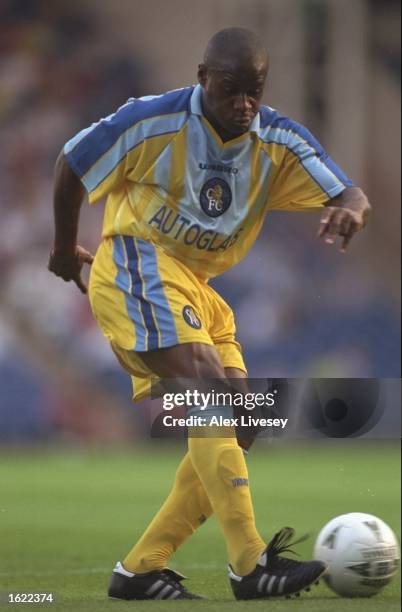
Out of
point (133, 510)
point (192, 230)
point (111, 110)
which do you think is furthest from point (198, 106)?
point (111, 110)

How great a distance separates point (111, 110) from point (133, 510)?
7911 millimetres

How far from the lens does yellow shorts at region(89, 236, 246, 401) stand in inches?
143

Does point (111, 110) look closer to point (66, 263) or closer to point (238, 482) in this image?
point (66, 263)

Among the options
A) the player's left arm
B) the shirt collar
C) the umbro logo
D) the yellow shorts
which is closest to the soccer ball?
the umbro logo

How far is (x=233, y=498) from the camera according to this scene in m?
3.55

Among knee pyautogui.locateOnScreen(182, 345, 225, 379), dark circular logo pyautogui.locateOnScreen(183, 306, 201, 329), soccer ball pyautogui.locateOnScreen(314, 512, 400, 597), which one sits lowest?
soccer ball pyautogui.locateOnScreen(314, 512, 400, 597)

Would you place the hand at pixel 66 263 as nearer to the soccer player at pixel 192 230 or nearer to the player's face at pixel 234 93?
the soccer player at pixel 192 230

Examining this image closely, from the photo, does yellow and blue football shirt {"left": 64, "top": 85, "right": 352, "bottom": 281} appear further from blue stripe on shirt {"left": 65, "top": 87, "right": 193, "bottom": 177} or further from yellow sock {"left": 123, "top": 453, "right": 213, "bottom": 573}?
yellow sock {"left": 123, "top": 453, "right": 213, "bottom": 573}

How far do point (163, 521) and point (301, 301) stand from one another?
1216 cm

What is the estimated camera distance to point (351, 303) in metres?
16.4

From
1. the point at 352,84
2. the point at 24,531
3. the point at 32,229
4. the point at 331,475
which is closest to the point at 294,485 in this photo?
the point at 331,475

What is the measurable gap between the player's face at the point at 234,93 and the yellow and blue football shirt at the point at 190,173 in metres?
0.09

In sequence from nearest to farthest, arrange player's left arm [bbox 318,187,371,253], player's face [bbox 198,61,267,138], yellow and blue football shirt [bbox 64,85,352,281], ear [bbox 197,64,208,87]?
player's left arm [bbox 318,187,371,253] < player's face [bbox 198,61,267,138] < ear [bbox 197,64,208,87] < yellow and blue football shirt [bbox 64,85,352,281]

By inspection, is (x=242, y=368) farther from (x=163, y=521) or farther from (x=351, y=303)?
(x=351, y=303)
